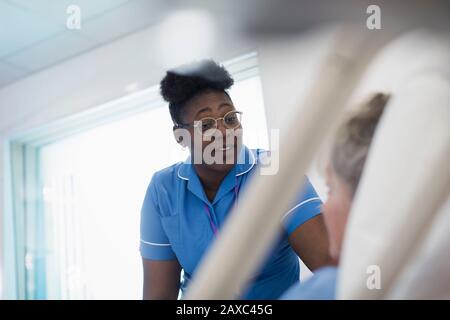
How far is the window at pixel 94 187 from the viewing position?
4.77 feet

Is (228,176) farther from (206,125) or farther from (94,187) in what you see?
(94,187)

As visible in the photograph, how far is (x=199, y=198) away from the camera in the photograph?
3.09 feet

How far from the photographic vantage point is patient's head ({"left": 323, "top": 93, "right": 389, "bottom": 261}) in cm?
54

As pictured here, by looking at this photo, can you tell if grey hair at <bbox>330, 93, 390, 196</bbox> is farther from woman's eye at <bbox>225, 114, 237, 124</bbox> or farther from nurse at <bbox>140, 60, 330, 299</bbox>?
woman's eye at <bbox>225, 114, 237, 124</bbox>

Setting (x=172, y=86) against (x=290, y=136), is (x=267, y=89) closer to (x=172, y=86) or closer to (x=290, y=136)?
(x=172, y=86)

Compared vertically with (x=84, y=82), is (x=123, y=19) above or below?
above

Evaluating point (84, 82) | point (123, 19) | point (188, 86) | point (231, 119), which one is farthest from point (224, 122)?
point (84, 82)

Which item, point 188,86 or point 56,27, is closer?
point 188,86

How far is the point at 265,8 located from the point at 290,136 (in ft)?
5.10

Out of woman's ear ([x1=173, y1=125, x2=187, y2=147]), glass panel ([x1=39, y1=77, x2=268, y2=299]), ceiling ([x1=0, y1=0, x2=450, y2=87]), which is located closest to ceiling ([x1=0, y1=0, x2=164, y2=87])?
ceiling ([x1=0, y1=0, x2=450, y2=87])

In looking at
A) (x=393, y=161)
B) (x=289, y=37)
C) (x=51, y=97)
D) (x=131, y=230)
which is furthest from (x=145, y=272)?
(x=51, y=97)

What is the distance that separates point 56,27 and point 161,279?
5.00 feet

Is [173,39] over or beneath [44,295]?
over

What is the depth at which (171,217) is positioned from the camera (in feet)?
3.11
